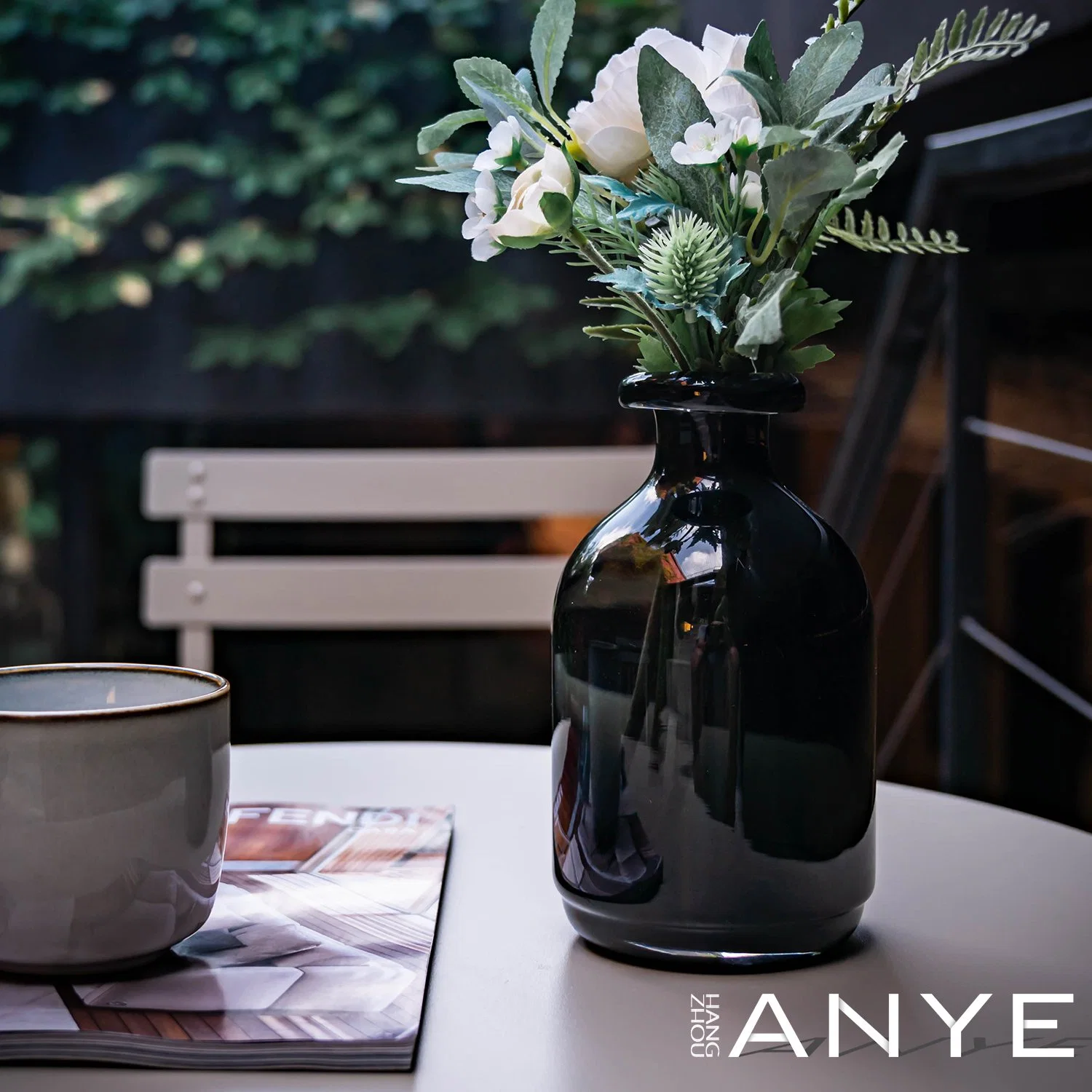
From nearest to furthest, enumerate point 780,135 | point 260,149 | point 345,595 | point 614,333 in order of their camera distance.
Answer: point 780,135 → point 614,333 → point 345,595 → point 260,149

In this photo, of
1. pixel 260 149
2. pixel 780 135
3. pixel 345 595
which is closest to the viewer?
pixel 780 135

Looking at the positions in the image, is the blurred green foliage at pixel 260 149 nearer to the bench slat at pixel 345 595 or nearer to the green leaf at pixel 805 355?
the bench slat at pixel 345 595

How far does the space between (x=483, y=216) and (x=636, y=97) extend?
0.25ft

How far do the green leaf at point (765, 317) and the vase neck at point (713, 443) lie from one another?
4 cm

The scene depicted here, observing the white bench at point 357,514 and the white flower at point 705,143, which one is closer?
the white flower at point 705,143

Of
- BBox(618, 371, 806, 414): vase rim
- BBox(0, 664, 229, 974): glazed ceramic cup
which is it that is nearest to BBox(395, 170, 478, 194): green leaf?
BBox(618, 371, 806, 414): vase rim

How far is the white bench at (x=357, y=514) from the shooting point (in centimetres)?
146

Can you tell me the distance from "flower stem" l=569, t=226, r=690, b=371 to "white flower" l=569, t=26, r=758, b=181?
0.03 m

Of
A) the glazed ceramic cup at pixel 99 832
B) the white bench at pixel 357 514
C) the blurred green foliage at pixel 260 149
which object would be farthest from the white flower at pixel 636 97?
the blurred green foliage at pixel 260 149

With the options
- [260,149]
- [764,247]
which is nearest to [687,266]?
[764,247]

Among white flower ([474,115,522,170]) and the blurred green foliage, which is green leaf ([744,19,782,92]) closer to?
white flower ([474,115,522,170])

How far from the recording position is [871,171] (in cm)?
43

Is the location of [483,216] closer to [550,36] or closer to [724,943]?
[550,36]

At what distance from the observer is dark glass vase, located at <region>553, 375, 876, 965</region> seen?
17.8 inches
